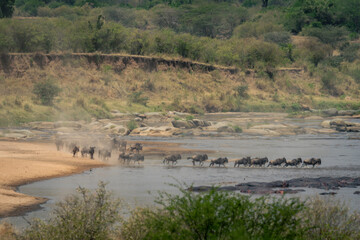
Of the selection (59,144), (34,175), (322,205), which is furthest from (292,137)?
(322,205)

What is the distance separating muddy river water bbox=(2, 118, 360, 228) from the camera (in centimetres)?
2125

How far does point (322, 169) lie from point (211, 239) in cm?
1986

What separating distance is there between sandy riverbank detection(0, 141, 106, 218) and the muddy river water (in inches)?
24.4

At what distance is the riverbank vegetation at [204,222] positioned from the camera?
33.5ft

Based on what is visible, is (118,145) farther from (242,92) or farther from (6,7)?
(6,7)

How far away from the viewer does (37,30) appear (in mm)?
63156

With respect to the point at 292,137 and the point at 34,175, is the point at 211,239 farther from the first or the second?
the point at 292,137

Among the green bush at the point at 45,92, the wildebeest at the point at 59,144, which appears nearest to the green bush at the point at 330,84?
the green bush at the point at 45,92

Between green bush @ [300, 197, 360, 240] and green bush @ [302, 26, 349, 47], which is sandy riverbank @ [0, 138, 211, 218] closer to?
green bush @ [300, 197, 360, 240]

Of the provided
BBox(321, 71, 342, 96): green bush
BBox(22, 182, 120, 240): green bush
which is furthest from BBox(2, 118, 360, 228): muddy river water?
BBox(321, 71, 342, 96): green bush

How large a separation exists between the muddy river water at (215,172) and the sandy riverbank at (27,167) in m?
0.62

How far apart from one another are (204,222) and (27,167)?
17200mm

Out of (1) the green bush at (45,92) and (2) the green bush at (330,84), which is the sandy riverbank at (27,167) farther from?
(2) the green bush at (330,84)

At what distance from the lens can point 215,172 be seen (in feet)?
89.5
